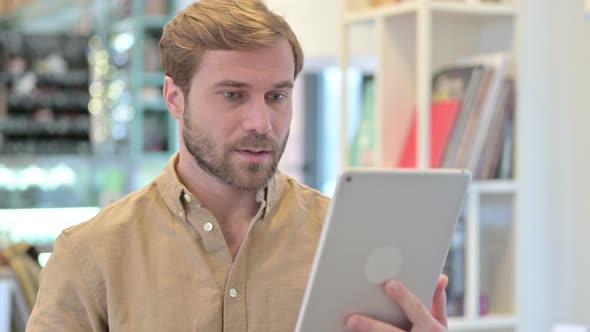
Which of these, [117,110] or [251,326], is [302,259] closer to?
[251,326]

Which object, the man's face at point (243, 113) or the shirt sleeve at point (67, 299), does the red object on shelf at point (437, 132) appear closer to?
the man's face at point (243, 113)

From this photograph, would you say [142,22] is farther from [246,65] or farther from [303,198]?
[246,65]

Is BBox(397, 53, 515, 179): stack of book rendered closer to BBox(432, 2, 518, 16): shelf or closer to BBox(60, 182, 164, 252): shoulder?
BBox(432, 2, 518, 16): shelf

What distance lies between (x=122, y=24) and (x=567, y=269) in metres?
4.80

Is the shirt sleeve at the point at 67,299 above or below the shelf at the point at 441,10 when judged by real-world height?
below

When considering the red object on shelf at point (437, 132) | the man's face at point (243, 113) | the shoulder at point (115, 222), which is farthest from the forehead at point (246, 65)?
the red object on shelf at point (437, 132)

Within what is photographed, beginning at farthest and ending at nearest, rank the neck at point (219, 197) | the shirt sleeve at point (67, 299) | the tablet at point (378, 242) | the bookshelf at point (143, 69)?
the bookshelf at point (143, 69)
the neck at point (219, 197)
the shirt sleeve at point (67, 299)
the tablet at point (378, 242)

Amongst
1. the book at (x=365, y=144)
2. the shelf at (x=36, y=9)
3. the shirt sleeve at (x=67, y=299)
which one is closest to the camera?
the shirt sleeve at (x=67, y=299)

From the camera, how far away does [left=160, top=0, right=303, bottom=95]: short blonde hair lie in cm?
144

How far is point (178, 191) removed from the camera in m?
1.49

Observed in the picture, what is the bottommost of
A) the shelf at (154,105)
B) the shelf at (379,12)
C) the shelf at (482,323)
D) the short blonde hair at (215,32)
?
the shelf at (482,323)

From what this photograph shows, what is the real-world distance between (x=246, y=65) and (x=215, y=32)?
0.26ft

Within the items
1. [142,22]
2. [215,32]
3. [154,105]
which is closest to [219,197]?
[215,32]

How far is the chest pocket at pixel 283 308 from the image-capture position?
1448 millimetres
